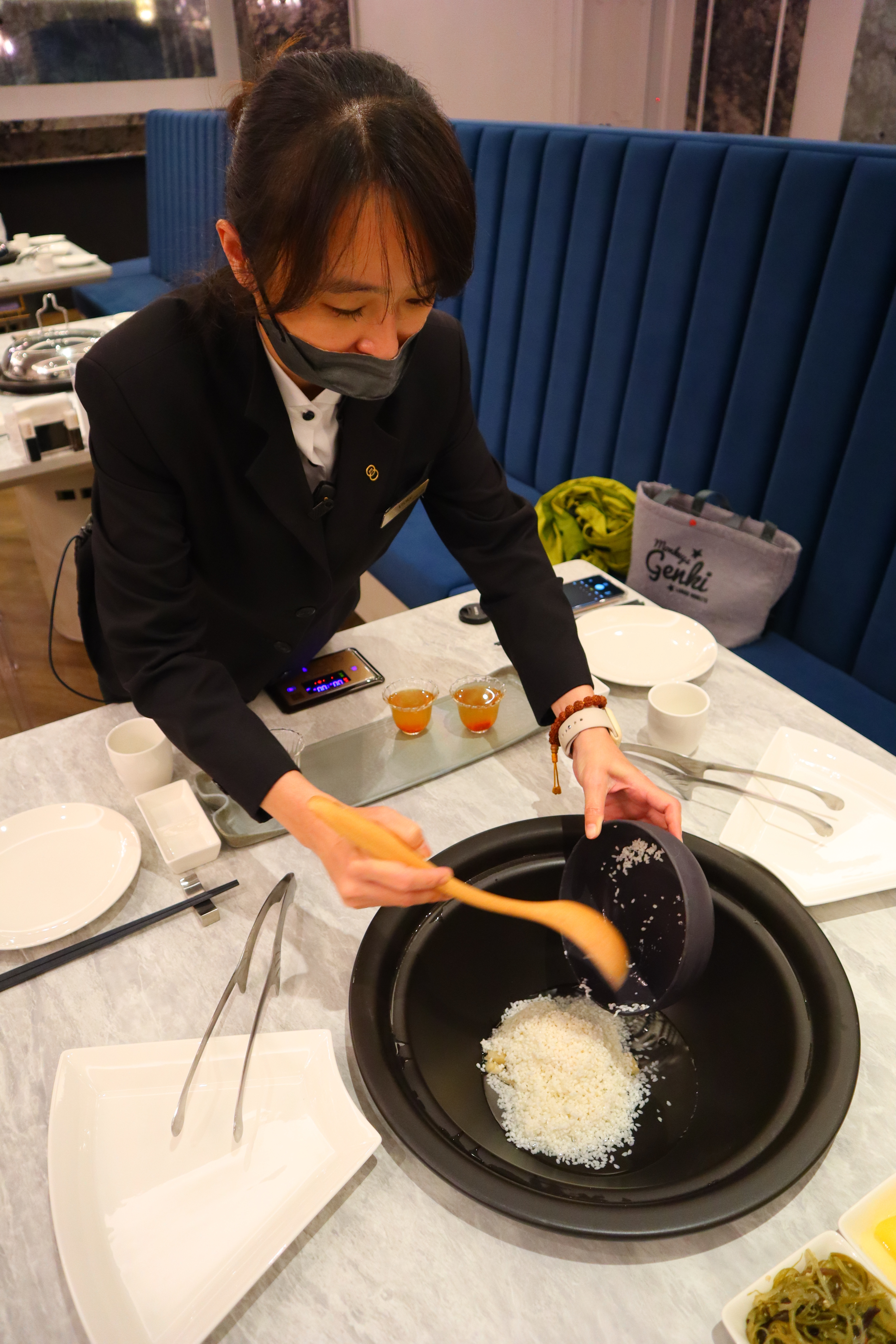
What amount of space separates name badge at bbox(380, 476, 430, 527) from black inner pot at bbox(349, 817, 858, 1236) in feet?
1.77

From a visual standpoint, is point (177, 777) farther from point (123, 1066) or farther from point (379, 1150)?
point (379, 1150)

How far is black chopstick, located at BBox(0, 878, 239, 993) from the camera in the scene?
91cm

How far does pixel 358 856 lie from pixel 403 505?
0.63 meters

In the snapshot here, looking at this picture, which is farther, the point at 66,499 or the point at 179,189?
the point at 179,189

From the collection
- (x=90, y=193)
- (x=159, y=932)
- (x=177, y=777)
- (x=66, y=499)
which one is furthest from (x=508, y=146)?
(x=90, y=193)

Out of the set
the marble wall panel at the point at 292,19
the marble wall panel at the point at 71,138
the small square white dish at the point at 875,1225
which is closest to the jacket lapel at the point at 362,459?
the small square white dish at the point at 875,1225

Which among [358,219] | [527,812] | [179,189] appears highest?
[358,219]

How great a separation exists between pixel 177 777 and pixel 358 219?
712 millimetres

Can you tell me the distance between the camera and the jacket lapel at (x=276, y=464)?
106 cm

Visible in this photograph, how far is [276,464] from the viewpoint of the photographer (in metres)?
1.10

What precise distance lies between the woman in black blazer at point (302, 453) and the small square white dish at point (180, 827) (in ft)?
0.31

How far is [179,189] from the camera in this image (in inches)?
183

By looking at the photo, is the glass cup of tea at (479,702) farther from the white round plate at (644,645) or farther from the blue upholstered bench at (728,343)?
the blue upholstered bench at (728,343)

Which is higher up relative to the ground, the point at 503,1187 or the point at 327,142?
the point at 327,142
